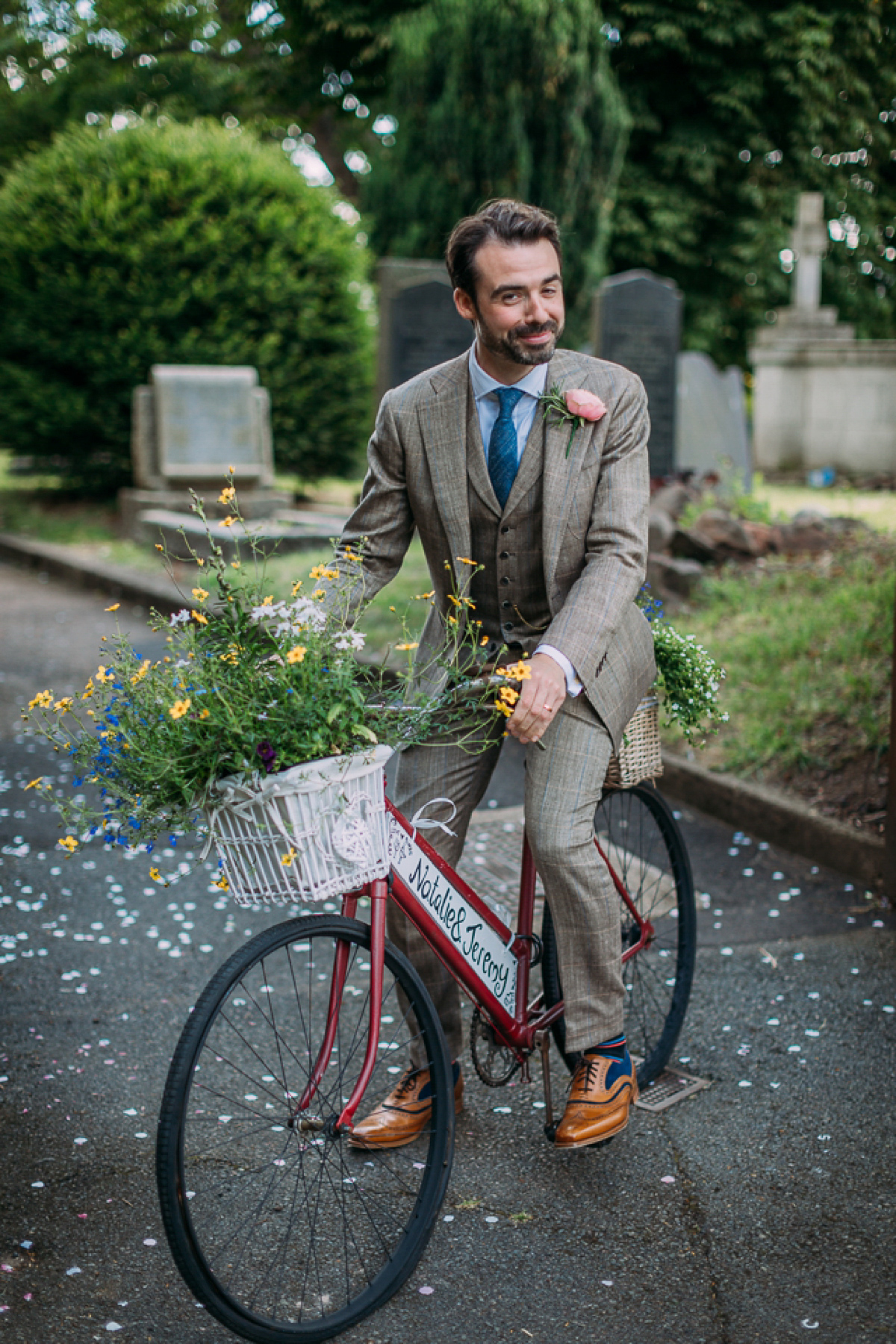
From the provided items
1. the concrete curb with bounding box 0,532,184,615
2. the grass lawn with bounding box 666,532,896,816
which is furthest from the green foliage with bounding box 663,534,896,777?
the concrete curb with bounding box 0,532,184,615

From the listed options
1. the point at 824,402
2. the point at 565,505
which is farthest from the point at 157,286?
the point at 565,505

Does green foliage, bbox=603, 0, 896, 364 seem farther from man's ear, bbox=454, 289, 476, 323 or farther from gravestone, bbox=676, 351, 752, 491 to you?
man's ear, bbox=454, 289, 476, 323

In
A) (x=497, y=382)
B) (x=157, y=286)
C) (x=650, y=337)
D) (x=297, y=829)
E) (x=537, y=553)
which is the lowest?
(x=297, y=829)

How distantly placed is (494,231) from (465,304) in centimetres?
18

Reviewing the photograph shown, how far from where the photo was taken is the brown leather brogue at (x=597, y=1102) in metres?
2.73

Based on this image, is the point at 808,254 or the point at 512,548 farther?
the point at 808,254

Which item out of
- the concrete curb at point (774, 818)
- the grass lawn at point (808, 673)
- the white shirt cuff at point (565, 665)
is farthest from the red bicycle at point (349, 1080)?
the grass lawn at point (808, 673)

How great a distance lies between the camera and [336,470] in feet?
49.1

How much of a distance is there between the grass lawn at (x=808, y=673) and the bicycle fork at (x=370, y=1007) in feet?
9.60

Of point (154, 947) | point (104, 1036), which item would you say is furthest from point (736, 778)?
point (104, 1036)

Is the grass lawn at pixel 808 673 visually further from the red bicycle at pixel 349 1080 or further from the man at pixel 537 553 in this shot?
the man at pixel 537 553

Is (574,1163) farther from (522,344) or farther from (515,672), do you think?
(522,344)

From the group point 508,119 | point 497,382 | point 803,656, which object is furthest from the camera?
point 508,119

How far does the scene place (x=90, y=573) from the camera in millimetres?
11148
